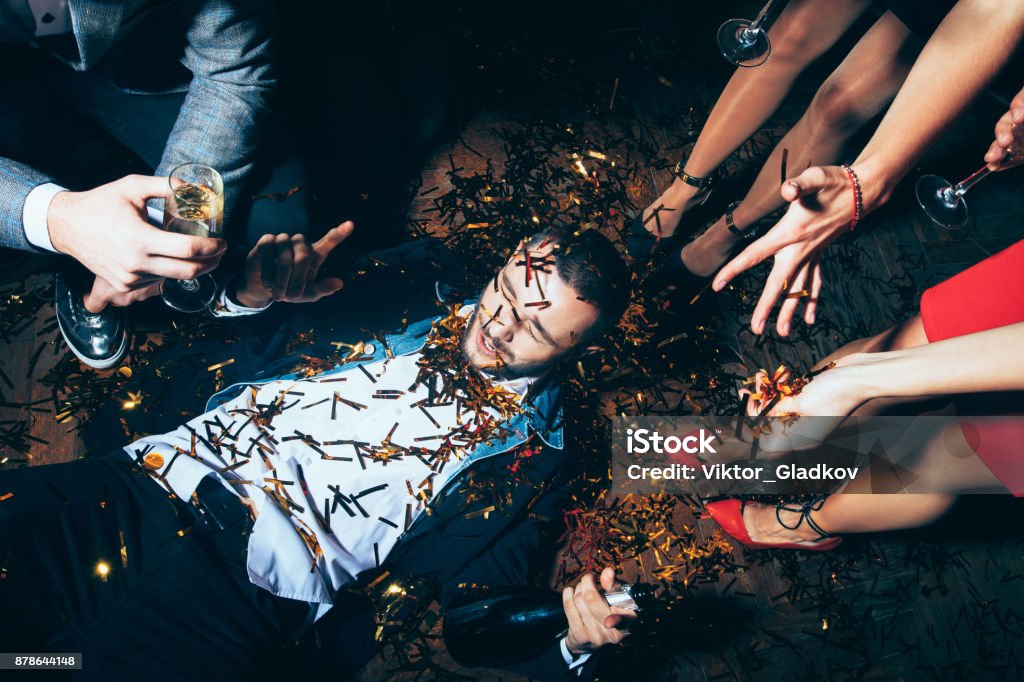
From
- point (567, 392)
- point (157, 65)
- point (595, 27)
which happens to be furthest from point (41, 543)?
point (595, 27)

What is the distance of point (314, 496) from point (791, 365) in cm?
308

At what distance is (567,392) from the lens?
3223mm

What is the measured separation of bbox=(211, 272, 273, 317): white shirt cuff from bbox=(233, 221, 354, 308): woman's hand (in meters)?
0.02

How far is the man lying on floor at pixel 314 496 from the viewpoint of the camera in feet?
6.78

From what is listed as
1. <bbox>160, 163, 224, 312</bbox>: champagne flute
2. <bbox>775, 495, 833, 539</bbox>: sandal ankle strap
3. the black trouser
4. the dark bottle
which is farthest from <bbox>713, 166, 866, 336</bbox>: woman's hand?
the black trouser

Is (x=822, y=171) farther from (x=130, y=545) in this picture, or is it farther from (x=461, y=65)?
(x=130, y=545)

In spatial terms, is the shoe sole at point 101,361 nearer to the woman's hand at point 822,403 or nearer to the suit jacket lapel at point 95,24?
the suit jacket lapel at point 95,24

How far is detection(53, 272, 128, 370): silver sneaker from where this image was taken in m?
2.73

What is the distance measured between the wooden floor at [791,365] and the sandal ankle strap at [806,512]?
38 cm

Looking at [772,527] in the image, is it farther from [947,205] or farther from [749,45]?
[749,45]

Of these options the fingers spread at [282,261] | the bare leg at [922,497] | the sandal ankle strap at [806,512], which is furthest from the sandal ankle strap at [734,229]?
the fingers spread at [282,261]

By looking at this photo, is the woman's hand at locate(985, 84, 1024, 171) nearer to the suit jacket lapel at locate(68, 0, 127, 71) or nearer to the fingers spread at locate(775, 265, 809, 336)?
the fingers spread at locate(775, 265, 809, 336)

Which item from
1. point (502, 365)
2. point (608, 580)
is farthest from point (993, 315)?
point (502, 365)

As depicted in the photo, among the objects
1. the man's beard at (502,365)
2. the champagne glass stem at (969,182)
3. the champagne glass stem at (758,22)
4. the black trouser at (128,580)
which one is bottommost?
the black trouser at (128,580)
